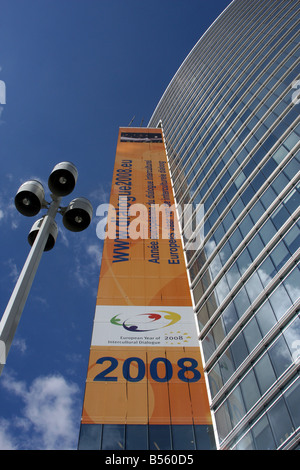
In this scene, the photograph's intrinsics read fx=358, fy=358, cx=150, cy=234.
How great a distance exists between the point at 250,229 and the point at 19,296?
24864mm

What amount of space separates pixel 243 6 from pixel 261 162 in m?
56.5

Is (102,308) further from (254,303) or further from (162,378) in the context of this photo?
(254,303)

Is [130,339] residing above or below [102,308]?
below

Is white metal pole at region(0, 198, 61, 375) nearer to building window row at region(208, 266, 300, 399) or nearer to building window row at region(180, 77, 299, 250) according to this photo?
building window row at region(208, 266, 300, 399)

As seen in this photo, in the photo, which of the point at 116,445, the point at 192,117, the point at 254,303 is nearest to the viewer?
the point at 116,445

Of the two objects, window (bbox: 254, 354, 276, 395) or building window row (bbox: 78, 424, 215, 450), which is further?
window (bbox: 254, 354, 276, 395)

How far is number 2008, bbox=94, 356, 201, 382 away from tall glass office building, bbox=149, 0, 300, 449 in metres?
1.28

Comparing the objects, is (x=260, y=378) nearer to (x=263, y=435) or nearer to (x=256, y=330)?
(x=263, y=435)

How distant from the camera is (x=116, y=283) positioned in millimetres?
28562

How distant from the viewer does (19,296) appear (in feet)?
19.0

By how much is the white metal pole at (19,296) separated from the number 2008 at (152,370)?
16869 mm

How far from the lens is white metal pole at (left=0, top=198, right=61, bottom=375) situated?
518cm

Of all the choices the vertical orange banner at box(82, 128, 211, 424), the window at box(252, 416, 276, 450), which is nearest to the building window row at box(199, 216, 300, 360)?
the vertical orange banner at box(82, 128, 211, 424)
